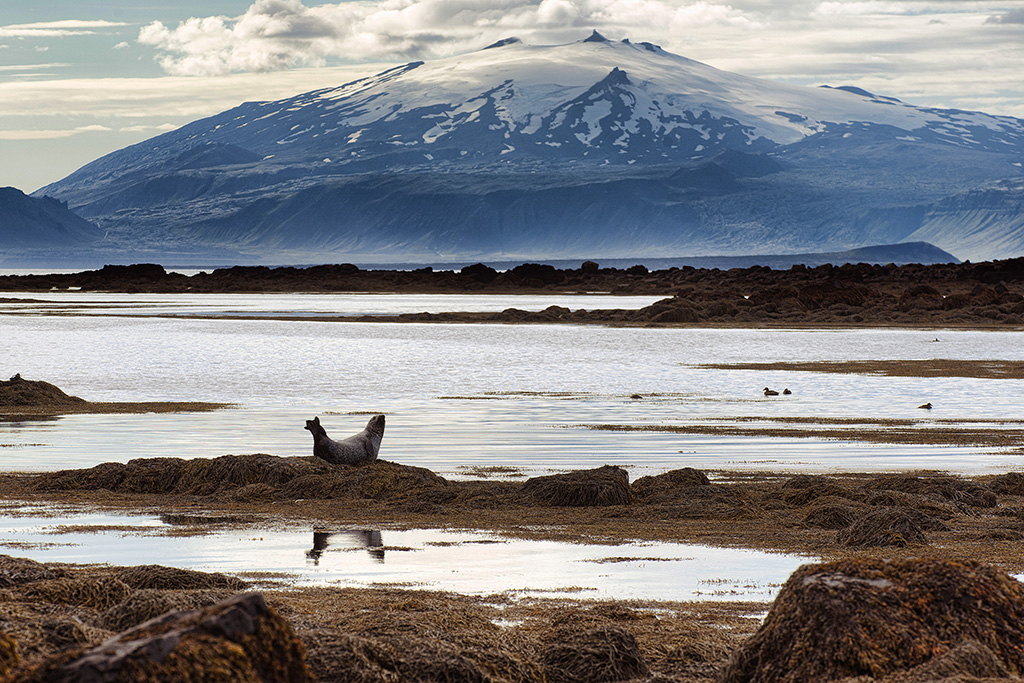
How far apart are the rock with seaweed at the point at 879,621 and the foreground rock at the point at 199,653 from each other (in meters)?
2.71

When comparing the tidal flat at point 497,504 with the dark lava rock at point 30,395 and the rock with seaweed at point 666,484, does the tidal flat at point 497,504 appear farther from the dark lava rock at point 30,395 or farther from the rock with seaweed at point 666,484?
the dark lava rock at point 30,395

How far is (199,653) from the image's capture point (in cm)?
488

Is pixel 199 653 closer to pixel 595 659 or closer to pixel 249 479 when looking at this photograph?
pixel 595 659

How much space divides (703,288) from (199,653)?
4584 inches

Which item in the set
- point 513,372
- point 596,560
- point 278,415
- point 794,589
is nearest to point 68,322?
point 513,372

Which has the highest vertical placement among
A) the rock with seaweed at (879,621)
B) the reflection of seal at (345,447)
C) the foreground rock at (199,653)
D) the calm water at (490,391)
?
the foreground rock at (199,653)

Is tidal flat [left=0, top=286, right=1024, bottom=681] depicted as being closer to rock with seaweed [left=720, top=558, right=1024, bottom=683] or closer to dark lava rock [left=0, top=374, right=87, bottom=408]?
rock with seaweed [left=720, top=558, right=1024, bottom=683]

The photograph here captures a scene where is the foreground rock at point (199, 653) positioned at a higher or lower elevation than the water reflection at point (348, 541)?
higher

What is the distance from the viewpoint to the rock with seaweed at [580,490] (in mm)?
Result: 16016

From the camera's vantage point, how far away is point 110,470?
57.7ft

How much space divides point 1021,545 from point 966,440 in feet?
37.4

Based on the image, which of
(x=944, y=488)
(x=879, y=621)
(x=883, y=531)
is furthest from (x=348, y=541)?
(x=879, y=621)

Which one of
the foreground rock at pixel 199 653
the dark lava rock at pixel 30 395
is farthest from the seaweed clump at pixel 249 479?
the dark lava rock at pixel 30 395

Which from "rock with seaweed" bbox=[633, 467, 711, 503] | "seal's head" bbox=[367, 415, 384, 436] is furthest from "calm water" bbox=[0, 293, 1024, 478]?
"rock with seaweed" bbox=[633, 467, 711, 503]
